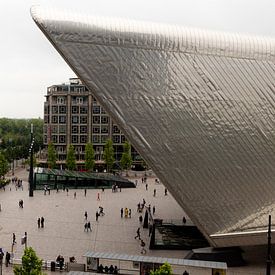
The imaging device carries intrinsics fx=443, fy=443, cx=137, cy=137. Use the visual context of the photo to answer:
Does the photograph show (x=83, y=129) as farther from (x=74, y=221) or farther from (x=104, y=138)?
(x=74, y=221)

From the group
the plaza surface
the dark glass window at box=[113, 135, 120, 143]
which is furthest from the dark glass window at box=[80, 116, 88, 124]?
the plaza surface

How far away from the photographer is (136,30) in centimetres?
2370

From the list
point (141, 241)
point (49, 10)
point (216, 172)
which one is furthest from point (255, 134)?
point (49, 10)

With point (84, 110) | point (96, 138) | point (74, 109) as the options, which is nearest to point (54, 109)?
point (74, 109)

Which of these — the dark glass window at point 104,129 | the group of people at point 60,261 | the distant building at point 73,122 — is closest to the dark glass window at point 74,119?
the distant building at point 73,122

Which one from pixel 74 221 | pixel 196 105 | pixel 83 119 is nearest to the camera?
pixel 196 105

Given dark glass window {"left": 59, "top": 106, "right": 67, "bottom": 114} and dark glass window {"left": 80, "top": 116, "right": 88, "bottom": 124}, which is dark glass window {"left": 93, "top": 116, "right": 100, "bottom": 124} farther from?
dark glass window {"left": 59, "top": 106, "right": 67, "bottom": 114}

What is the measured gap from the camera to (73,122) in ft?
275

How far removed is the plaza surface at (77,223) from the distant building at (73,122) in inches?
1080

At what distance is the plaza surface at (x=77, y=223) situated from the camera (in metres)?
28.4

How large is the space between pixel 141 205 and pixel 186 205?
65.8 feet

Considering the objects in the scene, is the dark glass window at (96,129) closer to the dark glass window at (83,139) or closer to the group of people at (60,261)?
the dark glass window at (83,139)

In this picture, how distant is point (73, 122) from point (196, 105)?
6141cm

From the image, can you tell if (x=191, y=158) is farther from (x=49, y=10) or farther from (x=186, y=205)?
(x=49, y=10)
